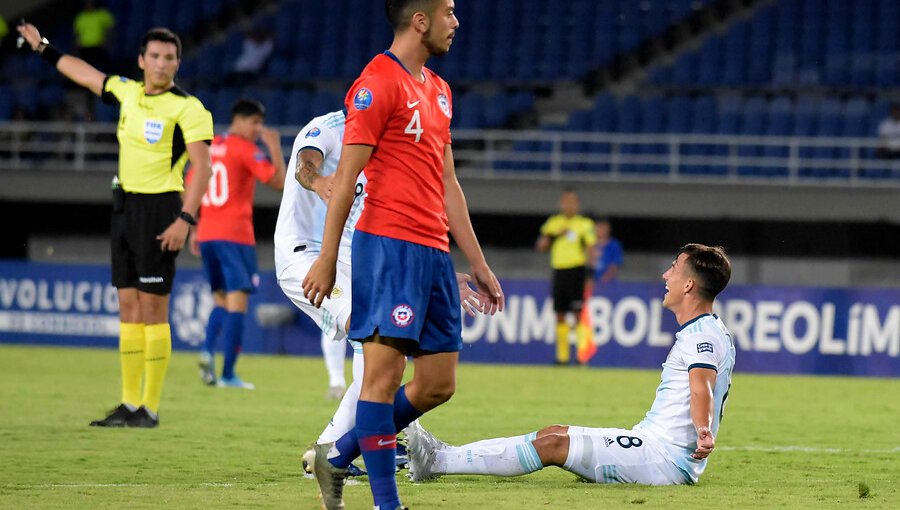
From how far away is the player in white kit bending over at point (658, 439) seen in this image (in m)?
6.53

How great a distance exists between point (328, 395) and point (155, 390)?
2839 millimetres

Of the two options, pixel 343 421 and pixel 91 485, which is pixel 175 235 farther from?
pixel 343 421

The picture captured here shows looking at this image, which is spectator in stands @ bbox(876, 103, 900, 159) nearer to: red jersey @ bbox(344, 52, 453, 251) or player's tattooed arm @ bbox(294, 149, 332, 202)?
player's tattooed arm @ bbox(294, 149, 332, 202)

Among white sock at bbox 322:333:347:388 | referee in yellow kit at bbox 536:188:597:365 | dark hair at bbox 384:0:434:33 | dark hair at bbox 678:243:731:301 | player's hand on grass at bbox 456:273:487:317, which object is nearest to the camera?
dark hair at bbox 384:0:434:33

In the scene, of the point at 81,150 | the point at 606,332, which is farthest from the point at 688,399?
the point at 81,150

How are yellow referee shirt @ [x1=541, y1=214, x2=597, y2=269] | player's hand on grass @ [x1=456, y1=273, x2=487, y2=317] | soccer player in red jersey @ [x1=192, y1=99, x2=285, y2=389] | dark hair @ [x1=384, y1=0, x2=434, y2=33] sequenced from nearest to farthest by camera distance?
dark hair @ [x1=384, y1=0, x2=434, y2=33] < player's hand on grass @ [x1=456, y1=273, x2=487, y2=317] < soccer player in red jersey @ [x1=192, y1=99, x2=285, y2=389] < yellow referee shirt @ [x1=541, y1=214, x2=597, y2=269]

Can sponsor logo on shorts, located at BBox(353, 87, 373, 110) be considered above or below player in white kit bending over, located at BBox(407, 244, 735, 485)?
above

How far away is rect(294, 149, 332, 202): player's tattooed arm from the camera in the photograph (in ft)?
20.2

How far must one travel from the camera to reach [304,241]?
723 centimetres

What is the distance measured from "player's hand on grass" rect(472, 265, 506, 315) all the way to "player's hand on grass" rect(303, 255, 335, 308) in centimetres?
70

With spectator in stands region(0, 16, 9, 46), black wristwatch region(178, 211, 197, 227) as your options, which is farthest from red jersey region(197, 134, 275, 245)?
spectator in stands region(0, 16, 9, 46)

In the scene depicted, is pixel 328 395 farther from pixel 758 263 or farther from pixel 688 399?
pixel 758 263

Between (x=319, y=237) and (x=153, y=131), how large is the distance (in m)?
2.14

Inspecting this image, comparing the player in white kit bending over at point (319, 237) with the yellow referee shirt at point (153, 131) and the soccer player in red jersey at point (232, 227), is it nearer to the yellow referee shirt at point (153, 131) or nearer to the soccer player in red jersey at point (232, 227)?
the yellow referee shirt at point (153, 131)
